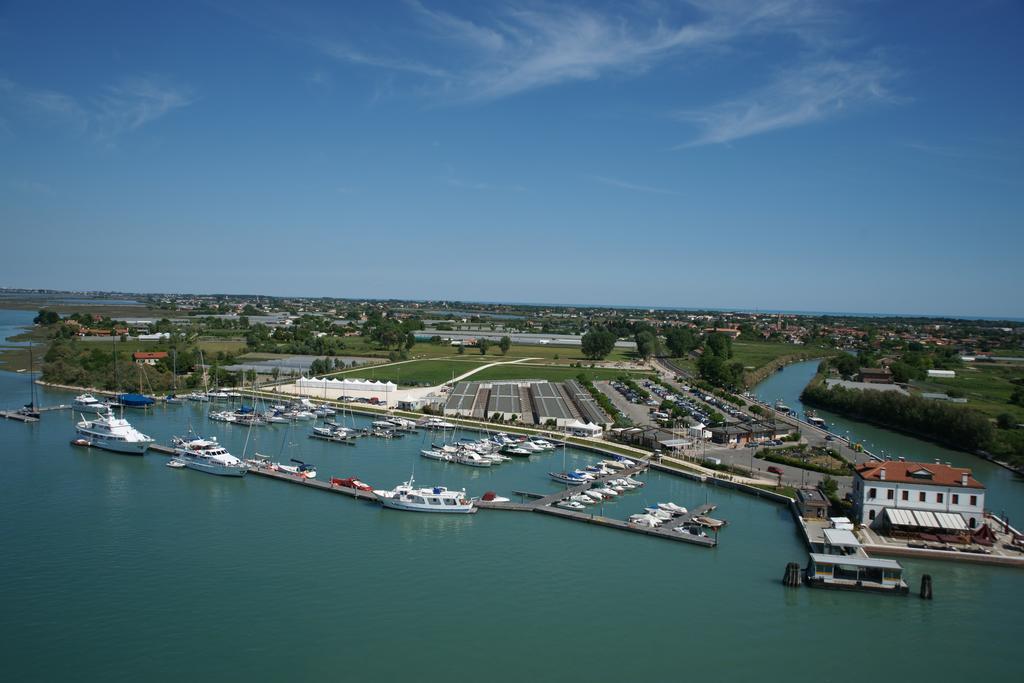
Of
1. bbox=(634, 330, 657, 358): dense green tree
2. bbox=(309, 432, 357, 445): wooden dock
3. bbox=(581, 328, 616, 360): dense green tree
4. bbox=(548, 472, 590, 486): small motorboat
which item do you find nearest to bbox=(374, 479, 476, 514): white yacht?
bbox=(548, 472, 590, 486): small motorboat

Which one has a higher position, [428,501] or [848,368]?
[848,368]

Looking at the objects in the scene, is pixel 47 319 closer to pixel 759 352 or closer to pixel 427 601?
pixel 759 352

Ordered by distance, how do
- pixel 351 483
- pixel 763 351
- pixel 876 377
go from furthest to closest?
pixel 763 351 < pixel 876 377 < pixel 351 483

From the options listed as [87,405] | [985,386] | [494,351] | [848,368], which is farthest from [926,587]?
[494,351]

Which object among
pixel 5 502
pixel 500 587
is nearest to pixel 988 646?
pixel 500 587

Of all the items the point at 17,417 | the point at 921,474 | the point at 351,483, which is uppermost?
the point at 921,474

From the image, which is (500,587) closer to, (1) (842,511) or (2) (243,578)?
(2) (243,578)
